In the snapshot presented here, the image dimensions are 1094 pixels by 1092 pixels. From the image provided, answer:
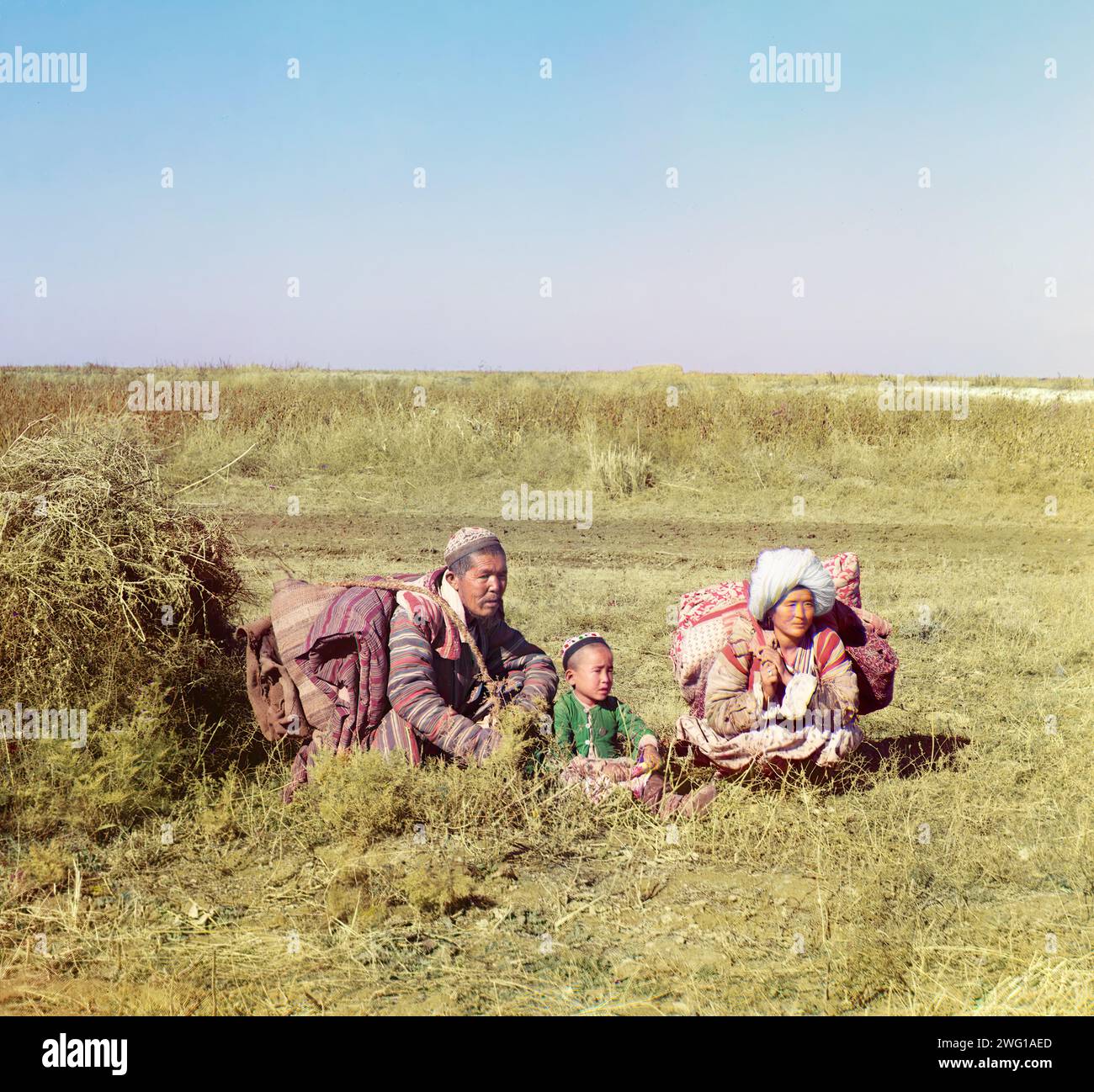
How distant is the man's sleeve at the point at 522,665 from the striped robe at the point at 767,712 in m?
0.73

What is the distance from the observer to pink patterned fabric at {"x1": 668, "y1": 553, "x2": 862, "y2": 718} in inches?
197

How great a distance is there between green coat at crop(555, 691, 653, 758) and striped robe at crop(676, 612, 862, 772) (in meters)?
0.36

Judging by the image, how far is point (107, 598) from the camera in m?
4.76

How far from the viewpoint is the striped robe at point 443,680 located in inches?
181

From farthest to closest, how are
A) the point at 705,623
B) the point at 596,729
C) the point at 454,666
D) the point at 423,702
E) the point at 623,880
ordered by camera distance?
the point at 705,623
the point at 596,729
the point at 454,666
the point at 423,702
the point at 623,880

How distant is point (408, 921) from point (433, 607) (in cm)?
137

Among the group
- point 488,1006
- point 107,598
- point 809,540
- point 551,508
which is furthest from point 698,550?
point 488,1006

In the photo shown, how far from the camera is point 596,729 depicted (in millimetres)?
4934

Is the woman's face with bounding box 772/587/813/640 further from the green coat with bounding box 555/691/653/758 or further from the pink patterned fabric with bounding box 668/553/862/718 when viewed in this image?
the green coat with bounding box 555/691/653/758

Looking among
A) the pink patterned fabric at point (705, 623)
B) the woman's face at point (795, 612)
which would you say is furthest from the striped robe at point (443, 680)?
the woman's face at point (795, 612)

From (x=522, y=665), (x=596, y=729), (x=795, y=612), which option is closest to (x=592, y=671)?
(x=596, y=729)

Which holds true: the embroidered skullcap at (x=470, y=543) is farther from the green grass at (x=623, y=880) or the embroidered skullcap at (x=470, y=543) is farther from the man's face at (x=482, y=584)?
the green grass at (x=623, y=880)

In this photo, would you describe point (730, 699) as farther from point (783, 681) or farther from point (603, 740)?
point (603, 740)

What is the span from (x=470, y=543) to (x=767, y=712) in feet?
4.80
